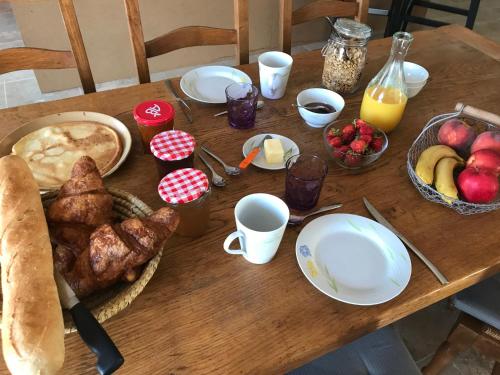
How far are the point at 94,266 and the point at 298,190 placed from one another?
16.6 inches

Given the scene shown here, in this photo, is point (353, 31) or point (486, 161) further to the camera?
point (353, 31)

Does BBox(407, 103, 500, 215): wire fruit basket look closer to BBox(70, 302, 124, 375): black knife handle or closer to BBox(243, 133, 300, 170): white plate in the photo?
BBox(243, 133, 300, 170): white plate

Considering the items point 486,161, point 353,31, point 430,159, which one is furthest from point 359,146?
point 353,31

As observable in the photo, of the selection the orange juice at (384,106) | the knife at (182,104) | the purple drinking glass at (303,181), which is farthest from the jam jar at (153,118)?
the orange juice at (384,106)

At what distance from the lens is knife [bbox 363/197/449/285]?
716 mm

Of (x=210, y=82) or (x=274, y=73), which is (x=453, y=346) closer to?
(x=274, y=73)

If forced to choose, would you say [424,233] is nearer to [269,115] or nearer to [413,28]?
[269,115]

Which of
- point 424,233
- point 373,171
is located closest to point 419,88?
point 373,171

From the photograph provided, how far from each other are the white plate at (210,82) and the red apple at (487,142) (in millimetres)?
665

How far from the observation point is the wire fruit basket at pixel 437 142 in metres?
0.83

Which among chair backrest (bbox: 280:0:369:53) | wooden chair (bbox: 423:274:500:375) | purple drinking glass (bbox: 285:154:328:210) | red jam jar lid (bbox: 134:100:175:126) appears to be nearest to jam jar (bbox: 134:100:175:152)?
red jam jar lid (bbox: 134:100:175:126)

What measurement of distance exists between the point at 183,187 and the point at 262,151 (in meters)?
0.33

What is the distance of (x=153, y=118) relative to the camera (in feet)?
2.88

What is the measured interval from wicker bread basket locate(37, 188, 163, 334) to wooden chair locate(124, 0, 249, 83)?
2.43 feet
